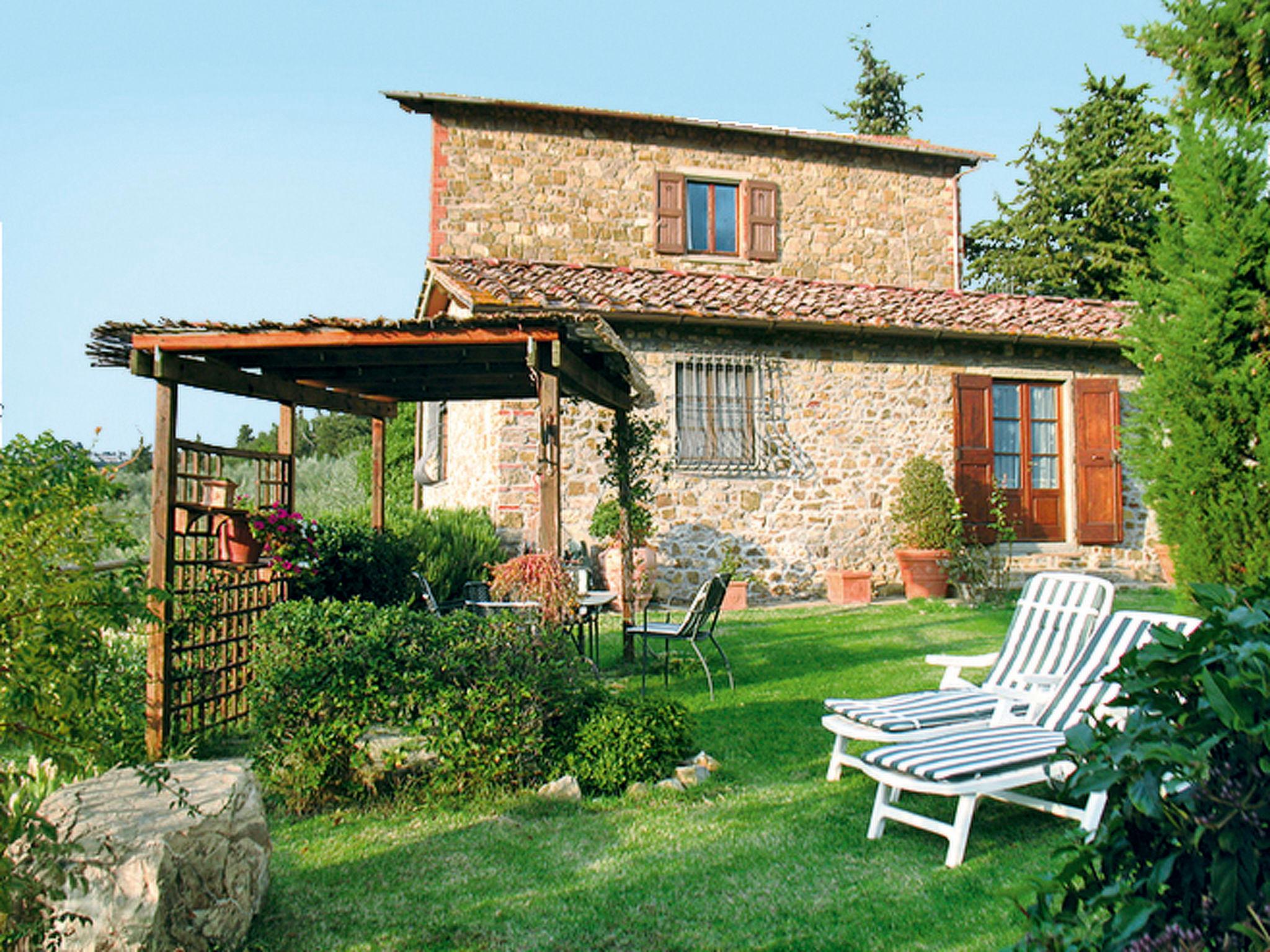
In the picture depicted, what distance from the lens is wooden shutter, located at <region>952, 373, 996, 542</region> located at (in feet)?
37.8

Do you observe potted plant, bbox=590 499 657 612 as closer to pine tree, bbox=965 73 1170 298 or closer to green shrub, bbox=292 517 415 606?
green shrub, bbox=292 517 415 606

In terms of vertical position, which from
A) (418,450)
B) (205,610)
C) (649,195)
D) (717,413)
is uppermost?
(649,195)

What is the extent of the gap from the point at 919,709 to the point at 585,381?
300 cm

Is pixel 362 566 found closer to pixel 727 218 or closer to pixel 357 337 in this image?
pixel 357 337

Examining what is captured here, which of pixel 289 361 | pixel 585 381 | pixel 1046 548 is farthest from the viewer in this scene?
pixel 1046 548

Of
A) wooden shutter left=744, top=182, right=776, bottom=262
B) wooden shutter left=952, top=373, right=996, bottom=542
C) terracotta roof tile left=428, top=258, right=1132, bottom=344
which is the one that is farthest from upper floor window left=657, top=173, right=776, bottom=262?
wooden shutter left=952, top=373, right=996, bottom=542

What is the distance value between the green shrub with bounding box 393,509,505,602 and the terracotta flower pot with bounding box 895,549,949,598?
4.88m

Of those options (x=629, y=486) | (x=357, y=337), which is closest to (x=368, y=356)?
(x=357, y=337)

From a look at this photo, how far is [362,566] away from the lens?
6902mm

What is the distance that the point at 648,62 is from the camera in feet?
38.3

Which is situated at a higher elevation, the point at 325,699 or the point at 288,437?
the point at 288,437

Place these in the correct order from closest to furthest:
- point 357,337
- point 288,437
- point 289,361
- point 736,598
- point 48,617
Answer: point 48,617 → point 357,337 → point 289,361 → point 288,437 → point 736,598

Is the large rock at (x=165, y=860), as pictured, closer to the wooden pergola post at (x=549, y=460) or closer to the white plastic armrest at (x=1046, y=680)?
the wooden pergola post at (x=549, y=460)

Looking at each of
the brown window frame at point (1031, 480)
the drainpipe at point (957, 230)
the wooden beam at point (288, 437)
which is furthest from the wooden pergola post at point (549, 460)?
the drainpipe at point (957, 230)
